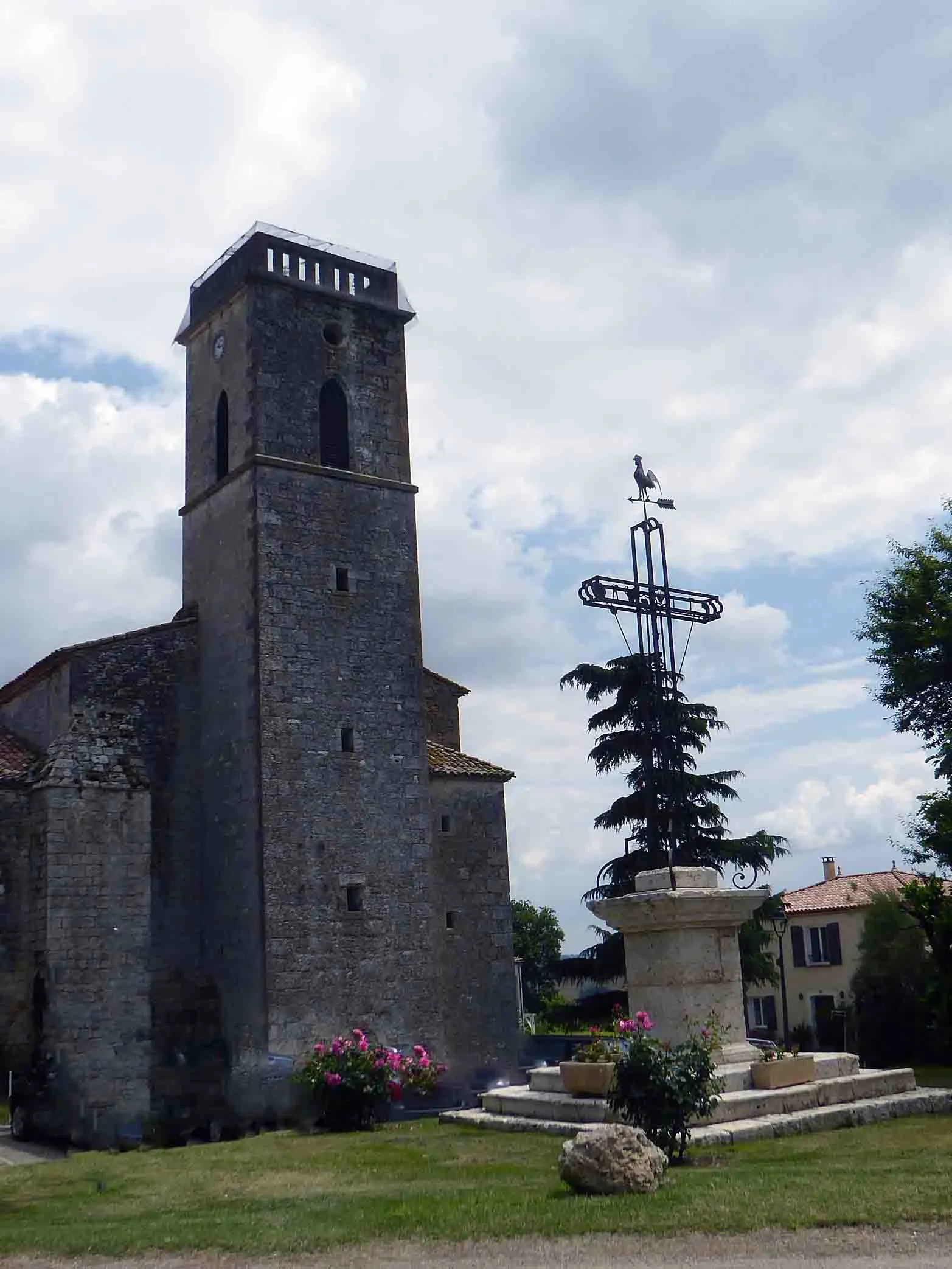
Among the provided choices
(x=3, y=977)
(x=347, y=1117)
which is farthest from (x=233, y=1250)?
(x=3, y=977)

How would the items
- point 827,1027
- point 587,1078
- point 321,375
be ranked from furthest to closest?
1. point 827,1027
2. point 321,375
3. point 587,1078

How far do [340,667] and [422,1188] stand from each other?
12.3m

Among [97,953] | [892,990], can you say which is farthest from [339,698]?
[892,990]

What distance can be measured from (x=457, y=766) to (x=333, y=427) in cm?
660

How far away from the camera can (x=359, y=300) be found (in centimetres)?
2305

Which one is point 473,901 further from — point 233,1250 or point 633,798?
point 233,1250

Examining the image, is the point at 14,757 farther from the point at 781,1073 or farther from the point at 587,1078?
the point at 781,1073

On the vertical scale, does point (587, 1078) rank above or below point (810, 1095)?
above

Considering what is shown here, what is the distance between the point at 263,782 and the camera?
1953cm

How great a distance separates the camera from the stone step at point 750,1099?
11.7m

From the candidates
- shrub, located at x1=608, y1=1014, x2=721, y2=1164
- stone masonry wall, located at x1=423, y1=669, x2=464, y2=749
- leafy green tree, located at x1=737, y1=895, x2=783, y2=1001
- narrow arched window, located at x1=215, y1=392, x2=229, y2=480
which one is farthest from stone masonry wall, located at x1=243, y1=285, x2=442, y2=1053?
shrub, located at x1=608, y1=1014, x2=721, y2=1164

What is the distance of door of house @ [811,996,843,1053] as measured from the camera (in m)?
32.4

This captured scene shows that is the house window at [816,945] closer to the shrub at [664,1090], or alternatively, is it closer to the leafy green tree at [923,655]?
the leafy green tree at [923,655]

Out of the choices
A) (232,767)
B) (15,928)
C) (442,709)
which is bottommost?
(15,928)
